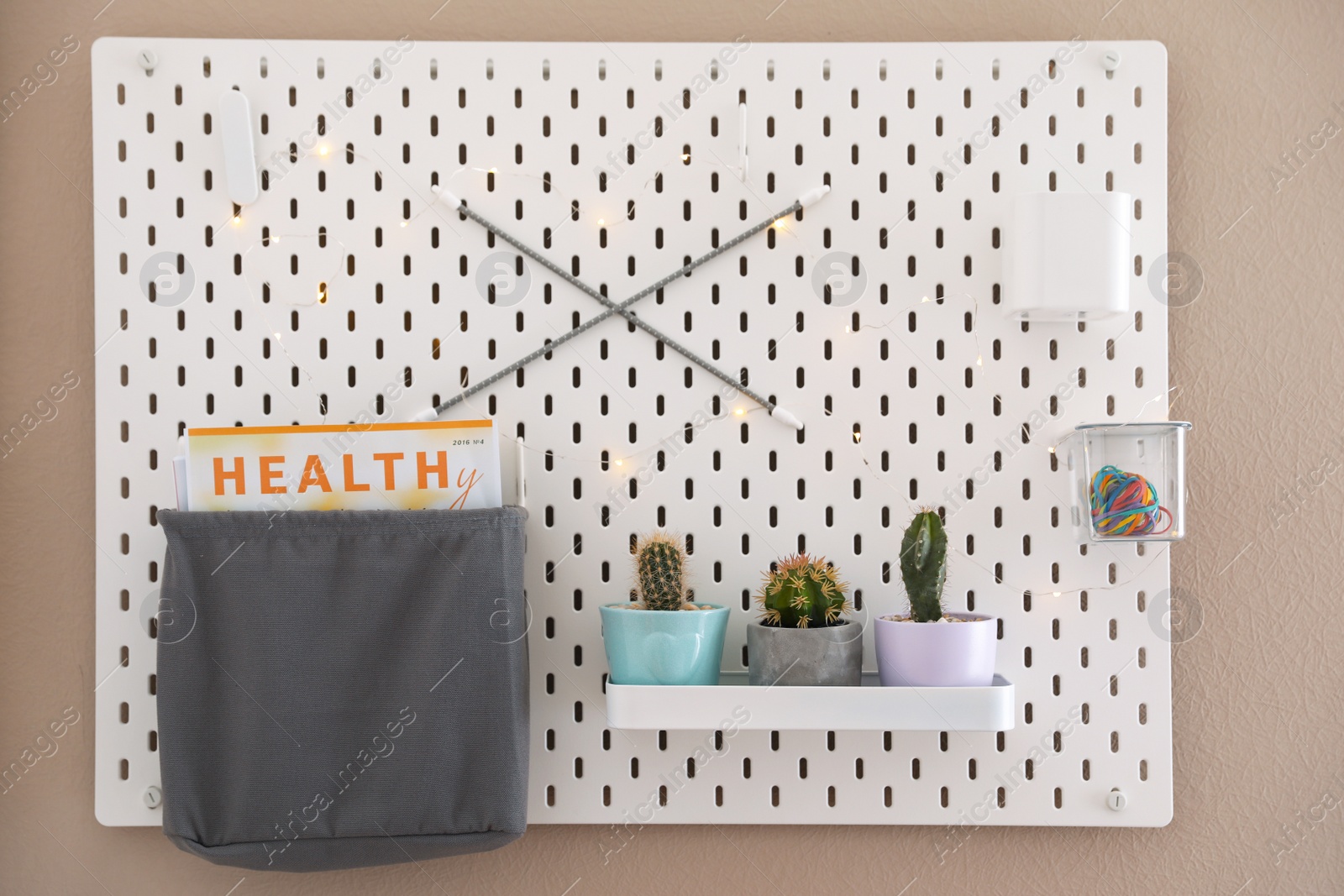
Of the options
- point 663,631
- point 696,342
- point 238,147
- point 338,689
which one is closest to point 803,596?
point 663,631

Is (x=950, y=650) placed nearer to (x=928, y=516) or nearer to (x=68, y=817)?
(x=928, y=516)

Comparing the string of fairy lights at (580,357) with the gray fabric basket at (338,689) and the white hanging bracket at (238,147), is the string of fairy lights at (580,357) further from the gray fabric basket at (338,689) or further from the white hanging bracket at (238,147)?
the gray fabric basket at (338,689)

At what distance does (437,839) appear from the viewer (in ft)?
2.88

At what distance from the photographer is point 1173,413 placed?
3.28 feet

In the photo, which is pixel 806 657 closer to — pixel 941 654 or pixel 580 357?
pixel 941 654

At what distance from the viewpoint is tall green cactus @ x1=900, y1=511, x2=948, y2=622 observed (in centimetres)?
85

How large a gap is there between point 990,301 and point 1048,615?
1.13 ft

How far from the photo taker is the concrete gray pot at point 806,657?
864mm

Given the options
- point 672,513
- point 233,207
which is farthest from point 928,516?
point 233,207

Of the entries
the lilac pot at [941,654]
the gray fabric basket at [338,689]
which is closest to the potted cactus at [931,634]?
the lilac pot at [941,654]

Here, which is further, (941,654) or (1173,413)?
(1173,413)

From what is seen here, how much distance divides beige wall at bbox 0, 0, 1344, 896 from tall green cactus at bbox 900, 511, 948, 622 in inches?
11.5

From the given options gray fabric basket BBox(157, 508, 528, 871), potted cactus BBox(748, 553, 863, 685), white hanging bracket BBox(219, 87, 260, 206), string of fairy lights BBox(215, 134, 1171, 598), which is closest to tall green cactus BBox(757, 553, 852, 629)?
potted cactus BBox(748, 553, 863, 685)

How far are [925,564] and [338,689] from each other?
0.58 metres
